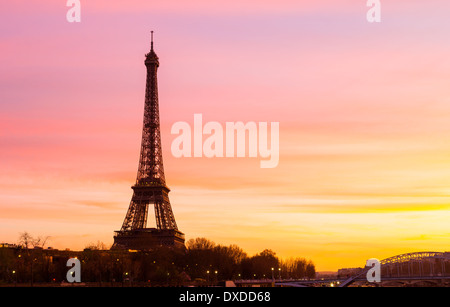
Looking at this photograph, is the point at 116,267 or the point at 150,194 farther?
the point at 150,194

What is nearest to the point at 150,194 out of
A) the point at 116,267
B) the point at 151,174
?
the point at 151,174

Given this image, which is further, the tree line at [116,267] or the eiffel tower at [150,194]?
the eiffel tower at [150,194]

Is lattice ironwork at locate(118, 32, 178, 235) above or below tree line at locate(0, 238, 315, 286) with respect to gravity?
above

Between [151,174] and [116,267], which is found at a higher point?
[151,174]

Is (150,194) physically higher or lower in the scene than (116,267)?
higher

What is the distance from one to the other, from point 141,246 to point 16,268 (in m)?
55.5

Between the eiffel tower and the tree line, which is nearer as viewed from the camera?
the tree line

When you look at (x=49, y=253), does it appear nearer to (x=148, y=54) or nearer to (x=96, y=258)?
(x=96, y=258)

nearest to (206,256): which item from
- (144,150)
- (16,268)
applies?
(144,150)

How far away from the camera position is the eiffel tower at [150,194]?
183500mm

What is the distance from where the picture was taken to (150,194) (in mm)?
184625

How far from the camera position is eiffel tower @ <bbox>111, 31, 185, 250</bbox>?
184 meters

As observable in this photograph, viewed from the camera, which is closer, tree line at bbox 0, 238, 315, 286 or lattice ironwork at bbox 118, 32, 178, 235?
tree line at bbox 0, 238, 315, 286

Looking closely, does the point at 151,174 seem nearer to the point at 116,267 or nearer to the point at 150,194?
the point at 150,194
